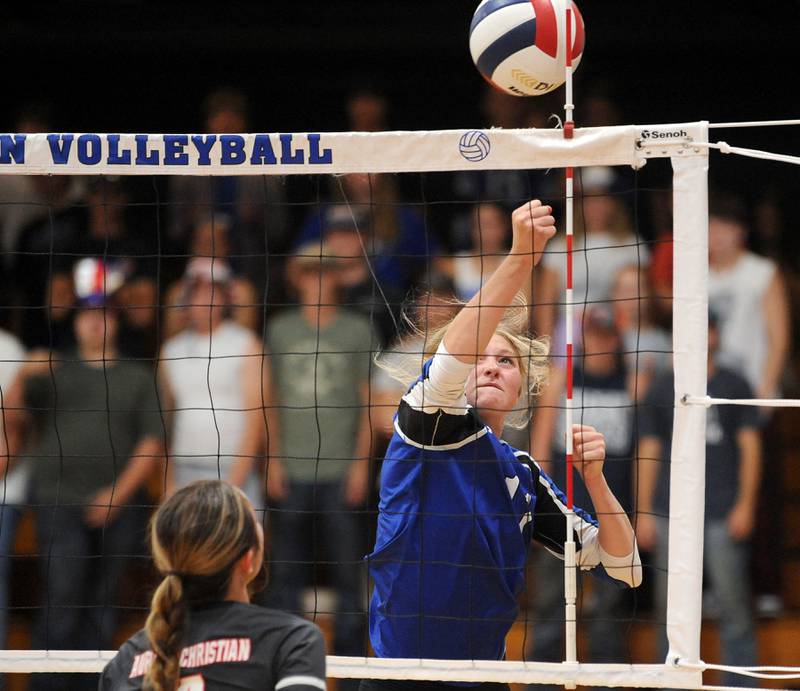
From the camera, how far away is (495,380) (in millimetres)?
3424

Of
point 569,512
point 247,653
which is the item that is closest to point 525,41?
point 569,512

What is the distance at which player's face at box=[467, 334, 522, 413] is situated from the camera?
11.2 ft

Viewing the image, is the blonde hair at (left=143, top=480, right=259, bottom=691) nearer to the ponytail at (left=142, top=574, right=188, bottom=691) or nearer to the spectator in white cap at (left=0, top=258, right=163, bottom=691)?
the ponytail at (left=142, top=574, right=188, bottom=691)

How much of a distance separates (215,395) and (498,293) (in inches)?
123

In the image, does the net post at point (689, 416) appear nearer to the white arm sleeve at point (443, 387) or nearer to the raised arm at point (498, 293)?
the raised arm at point (498, 293)

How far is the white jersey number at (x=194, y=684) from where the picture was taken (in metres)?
2.28

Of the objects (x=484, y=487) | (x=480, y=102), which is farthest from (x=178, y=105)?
(x=484, y=487)

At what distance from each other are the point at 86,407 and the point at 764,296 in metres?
3.41

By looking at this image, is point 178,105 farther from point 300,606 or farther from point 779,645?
point 779,645

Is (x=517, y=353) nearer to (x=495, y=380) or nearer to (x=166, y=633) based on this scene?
(x=495, y=380)

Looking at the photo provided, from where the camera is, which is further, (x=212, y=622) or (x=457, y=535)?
(x=457, y=535)

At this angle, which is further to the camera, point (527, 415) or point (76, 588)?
point (76, 588)

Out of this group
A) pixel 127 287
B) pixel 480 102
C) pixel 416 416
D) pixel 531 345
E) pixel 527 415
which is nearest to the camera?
pixel 416 416

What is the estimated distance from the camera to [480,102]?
8.36m
